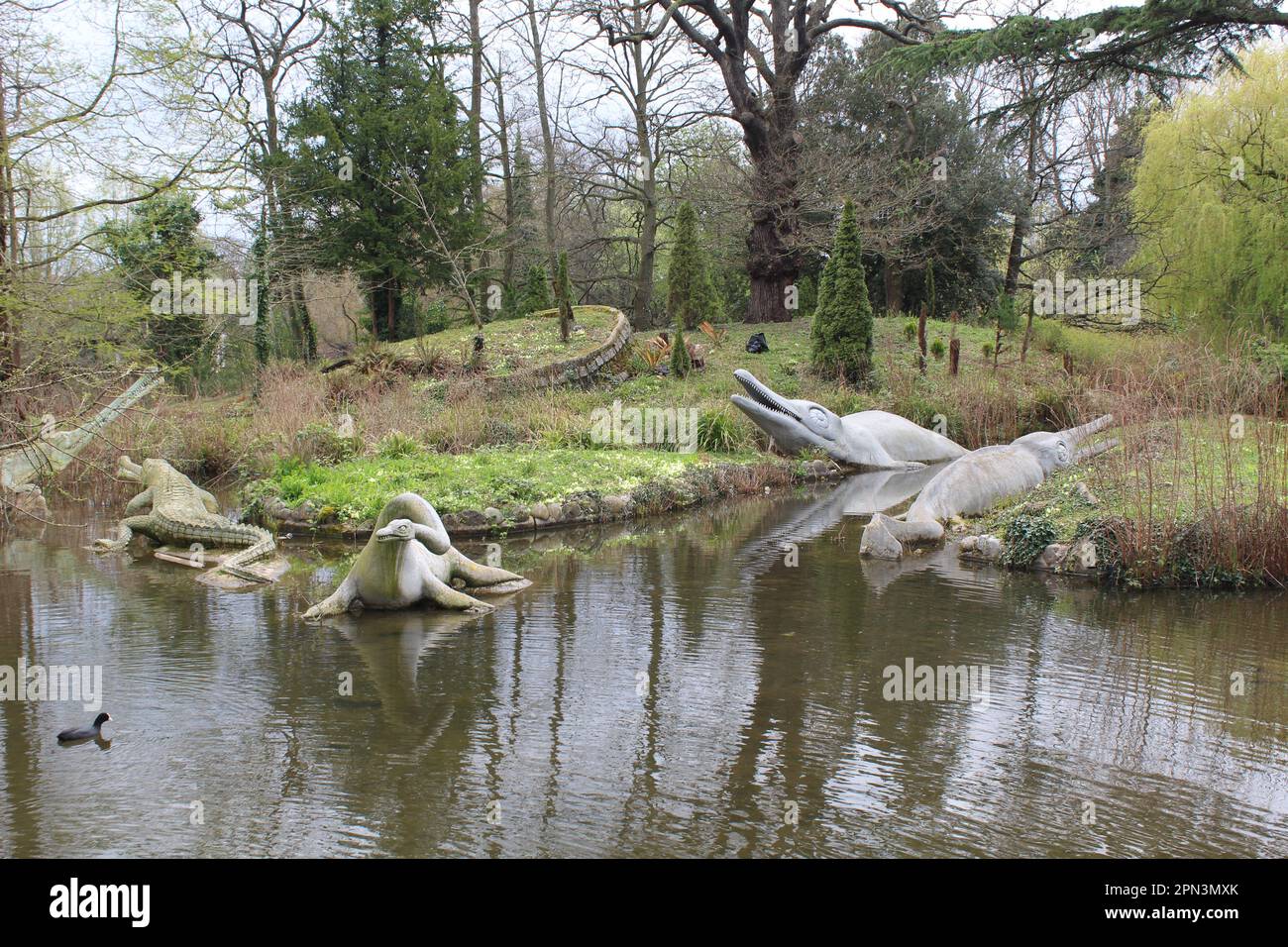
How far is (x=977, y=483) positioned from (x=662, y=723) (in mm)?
6741

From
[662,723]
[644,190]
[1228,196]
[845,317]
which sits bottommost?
[662,723]

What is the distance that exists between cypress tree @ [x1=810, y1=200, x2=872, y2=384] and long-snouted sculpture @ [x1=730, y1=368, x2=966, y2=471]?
2.68 m

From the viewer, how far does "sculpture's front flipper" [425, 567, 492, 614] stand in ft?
24.1

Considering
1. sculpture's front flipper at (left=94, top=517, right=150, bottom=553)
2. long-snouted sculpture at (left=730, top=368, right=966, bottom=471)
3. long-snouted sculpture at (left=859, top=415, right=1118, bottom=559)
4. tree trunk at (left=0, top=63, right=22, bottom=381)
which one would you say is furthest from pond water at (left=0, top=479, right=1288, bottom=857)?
long-snouted sculpture at (left=730, top=368, right=966, bottom=471)

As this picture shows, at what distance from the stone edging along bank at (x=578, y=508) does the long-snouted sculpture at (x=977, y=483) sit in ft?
10.5

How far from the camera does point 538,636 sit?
6.67m

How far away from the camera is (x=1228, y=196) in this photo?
18.8m

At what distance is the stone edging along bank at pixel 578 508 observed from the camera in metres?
10.5

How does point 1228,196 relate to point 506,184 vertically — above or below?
below

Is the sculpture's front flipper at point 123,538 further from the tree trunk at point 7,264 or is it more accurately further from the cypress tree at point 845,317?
the cypress tree at point 845,317

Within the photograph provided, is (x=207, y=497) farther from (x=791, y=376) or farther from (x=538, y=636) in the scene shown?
(x=791, y=376)

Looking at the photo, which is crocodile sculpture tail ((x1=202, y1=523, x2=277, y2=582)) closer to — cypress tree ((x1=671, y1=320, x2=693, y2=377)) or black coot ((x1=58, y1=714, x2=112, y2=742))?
black coot ((x1=58, y1=714, x2=112, y2=742))

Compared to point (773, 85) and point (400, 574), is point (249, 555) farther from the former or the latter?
point (773, 85)

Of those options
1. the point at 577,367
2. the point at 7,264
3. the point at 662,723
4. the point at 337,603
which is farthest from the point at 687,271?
the point at 662,723
